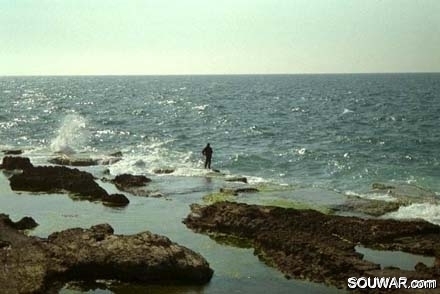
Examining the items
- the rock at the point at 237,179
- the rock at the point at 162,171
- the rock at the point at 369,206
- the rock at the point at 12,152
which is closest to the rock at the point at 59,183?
the rock at the point at 162,171

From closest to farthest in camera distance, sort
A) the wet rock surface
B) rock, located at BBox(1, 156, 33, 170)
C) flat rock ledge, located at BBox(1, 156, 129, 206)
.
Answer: the wet rock surface, flat rock ledge, located at BBox(1, 156, 129, 206), rock, located at BBox(1, 156, 33, 170)

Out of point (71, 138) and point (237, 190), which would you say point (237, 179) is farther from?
point (71, 138)

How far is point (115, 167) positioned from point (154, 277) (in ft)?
80.7

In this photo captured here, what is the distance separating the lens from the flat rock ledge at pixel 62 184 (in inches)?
1092

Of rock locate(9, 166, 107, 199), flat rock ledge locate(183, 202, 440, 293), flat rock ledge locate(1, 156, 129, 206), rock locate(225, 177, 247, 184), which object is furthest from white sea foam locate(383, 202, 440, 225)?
rock locate(9, 166, 107, 199)

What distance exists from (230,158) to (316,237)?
90.3 ft

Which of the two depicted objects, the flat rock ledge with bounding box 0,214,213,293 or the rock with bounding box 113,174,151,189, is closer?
the flat rock ledge with bounding box 0,214,213,293

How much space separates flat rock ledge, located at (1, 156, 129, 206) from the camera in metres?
27.7

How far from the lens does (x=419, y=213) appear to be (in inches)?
1005

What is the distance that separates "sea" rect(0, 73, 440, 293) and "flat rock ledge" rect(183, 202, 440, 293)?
0.75 meters

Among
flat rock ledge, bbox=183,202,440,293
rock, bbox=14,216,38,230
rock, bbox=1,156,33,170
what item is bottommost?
rock, bbox=1,156,33,170

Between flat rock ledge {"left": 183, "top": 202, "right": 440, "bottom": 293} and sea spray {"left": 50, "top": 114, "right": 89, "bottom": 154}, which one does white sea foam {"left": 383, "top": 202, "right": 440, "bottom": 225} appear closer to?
flat rock ledge {"left": 183, "top": 202, "right": 440, "bottom": 293}

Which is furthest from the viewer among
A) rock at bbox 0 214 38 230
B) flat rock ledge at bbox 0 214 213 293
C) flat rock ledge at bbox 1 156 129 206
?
→ flat rock ledge at bbox 1 156 129 206

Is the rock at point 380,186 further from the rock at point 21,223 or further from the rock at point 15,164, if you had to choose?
the rock at point 15,164
